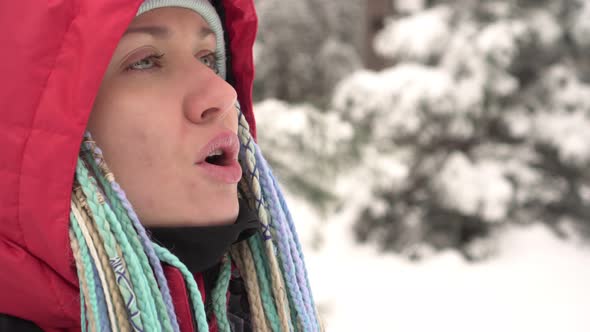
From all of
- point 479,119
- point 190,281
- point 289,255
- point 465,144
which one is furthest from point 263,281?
point 465,144

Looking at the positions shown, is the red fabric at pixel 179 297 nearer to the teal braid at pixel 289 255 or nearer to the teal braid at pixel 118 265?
the teal braid at pixel 118 265

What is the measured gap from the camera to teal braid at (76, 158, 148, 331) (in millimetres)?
913

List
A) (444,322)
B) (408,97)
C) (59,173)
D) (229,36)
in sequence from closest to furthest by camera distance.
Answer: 1. (59,173)
2. (229,36)
3. (444,322)
4. (408,97)

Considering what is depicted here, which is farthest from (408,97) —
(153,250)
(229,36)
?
(153,250)

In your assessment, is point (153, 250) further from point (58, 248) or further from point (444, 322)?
point (444, 322)

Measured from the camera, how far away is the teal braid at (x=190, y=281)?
3.28ft

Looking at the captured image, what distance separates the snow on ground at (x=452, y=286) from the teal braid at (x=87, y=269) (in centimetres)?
198

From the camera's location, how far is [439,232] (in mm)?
5781

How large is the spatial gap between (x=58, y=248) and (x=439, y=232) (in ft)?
17.1

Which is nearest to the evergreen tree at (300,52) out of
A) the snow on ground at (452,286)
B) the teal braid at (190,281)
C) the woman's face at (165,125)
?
the snow on ground at (452,286)

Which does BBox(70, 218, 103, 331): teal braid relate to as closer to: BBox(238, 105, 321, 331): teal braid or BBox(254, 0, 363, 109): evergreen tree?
BBox(238, 105, 321, 331): teal braid

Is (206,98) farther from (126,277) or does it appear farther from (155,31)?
(126,277)

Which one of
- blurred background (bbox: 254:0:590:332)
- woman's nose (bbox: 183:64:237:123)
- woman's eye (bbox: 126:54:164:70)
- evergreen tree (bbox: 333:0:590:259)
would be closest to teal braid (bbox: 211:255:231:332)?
woman's nose (bbox: 183:64:237:123)

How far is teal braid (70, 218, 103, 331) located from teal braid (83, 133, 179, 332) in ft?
0.23
